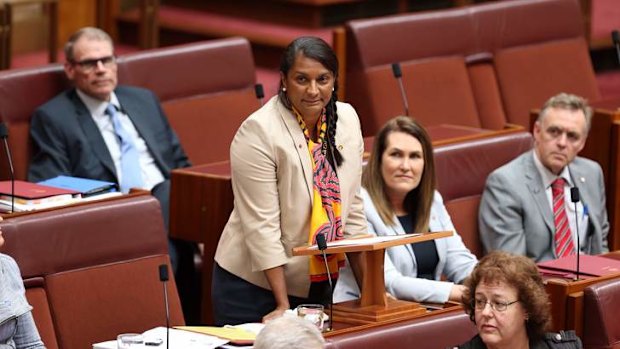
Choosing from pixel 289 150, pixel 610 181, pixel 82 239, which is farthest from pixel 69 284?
pixel 610 181

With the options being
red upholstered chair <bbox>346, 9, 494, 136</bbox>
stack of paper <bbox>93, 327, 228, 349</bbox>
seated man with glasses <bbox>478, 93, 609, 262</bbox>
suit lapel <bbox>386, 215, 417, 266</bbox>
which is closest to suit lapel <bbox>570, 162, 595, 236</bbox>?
seated man with glasses <bbox>478, 93, 609, 262</bbox>

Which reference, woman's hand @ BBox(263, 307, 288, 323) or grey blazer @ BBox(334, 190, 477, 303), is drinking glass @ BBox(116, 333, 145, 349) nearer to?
woman's hand @ BBox(263, 307, 288, 323)

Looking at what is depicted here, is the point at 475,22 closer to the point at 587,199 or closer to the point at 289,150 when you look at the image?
the point at 587,199

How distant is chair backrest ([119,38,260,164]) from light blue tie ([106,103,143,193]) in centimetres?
18

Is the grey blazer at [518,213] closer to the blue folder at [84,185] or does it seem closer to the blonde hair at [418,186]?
the blonde hair at [418,186]

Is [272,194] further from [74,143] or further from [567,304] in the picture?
[74,143]

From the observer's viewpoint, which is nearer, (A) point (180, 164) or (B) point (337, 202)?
(B) point (337, 202)

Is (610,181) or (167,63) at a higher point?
(167,63)

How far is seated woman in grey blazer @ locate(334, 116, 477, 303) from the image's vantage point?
245cm

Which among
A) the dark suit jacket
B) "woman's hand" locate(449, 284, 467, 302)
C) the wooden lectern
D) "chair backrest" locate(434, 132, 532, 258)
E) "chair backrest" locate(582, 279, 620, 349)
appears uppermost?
the dark suit jacket

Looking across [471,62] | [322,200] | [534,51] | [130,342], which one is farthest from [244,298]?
[534,51]

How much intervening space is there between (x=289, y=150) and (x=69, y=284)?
0.40 meters

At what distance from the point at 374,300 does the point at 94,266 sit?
1.47ft

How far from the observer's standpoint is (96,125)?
2.88 m
